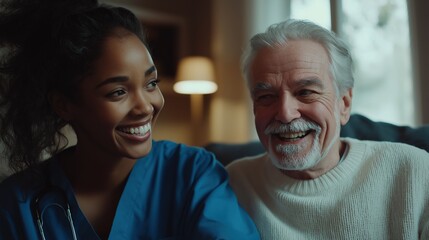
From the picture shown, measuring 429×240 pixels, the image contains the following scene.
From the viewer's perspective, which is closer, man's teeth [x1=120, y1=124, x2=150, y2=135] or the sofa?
man's teeth [x1=120, y1=124, x2=150, y2=135]

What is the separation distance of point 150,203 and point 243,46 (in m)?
2.19

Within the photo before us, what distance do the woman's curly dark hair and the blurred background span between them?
320 millimetres

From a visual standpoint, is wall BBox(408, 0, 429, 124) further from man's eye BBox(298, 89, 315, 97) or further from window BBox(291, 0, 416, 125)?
man's eye BBox(298, 89, 315, 97)

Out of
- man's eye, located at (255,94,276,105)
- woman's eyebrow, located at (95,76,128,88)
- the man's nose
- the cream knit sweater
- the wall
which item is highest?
the wall

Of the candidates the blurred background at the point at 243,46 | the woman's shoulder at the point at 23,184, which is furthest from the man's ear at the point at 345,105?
the woman's shoulder at the point at 23,184

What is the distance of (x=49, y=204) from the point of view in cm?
114

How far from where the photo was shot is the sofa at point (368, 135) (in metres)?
1.33

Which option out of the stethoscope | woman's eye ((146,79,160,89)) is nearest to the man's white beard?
woman's eye ((146,79,160,89))

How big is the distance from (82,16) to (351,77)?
0.75 metres

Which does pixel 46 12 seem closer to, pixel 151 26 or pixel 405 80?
pixel 405 80

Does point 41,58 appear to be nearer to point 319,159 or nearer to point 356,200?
point 319,159

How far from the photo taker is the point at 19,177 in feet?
3.95

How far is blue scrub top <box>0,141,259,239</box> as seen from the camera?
1.10 m

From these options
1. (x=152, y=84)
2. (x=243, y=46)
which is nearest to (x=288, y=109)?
(x=152, y=84)
